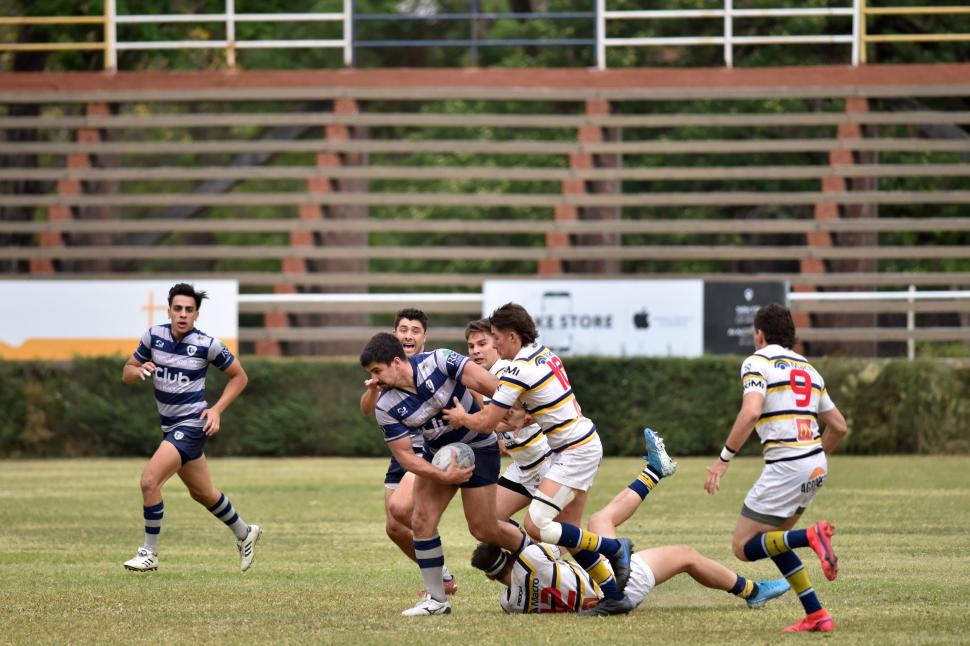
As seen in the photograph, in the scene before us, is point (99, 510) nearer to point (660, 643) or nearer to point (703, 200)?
point (660, 643)

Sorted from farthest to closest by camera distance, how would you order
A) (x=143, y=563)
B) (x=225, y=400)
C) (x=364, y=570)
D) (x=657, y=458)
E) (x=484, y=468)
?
(x=225, y=400), (x=364, y=570), (x=143, y=563), (x=657, y=458), (x=484, y=468)

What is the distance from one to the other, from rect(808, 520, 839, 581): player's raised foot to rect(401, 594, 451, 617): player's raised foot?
7.34 feet

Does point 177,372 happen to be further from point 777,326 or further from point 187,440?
point 777,326

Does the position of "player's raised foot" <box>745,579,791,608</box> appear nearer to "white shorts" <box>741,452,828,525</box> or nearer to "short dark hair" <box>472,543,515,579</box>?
"white shorts" <box>741,452,828,525</box>

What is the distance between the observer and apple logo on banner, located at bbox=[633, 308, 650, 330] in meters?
22.0

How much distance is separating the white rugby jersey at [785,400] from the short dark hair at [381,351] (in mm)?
1896

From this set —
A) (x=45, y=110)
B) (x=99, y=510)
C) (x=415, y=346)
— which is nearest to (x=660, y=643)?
(x=415, y=346)

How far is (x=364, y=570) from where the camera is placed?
10.8 metres

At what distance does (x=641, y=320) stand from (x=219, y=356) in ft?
37.8

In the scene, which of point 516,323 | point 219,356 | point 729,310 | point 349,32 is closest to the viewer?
point 516,323

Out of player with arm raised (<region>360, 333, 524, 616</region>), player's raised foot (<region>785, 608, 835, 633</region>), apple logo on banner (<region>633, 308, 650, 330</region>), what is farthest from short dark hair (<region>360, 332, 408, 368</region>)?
apple logo on banner (<region>633, 308, 650, 330</region>)

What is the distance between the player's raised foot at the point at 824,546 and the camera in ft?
24.0

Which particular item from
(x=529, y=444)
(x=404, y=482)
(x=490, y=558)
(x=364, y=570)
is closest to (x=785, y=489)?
(x=490, y=558)

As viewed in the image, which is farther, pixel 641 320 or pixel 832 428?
pixel 641 320
